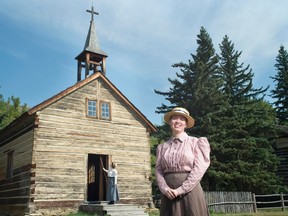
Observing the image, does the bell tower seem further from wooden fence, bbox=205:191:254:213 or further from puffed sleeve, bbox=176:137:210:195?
puffed sleeve, bbox=176:137:210:195

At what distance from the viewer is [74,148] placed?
16.1 m

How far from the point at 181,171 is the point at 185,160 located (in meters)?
0.14

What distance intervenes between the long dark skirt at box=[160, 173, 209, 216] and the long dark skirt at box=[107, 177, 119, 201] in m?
11.6

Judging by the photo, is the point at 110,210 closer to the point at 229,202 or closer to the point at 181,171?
the point at 229,202

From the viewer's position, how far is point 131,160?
58.4ft

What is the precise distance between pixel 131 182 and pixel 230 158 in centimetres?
936

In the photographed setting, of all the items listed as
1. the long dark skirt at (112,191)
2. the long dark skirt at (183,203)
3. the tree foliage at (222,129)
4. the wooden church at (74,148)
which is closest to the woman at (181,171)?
the long dark skirt at (183,203)

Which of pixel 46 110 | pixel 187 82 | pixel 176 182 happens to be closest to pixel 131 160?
pixel 46 110

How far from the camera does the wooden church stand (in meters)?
15.1

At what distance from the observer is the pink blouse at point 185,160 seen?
3.88 m

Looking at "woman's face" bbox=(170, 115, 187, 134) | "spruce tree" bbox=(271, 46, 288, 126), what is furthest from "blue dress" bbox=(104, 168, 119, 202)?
"spruce tree" bbox=(271, 46, 288, 126)

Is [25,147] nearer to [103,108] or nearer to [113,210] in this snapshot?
[103,108]

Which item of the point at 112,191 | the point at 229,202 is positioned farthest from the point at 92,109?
the point at 229,202

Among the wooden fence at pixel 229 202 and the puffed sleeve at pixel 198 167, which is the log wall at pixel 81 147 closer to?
the wooden fence at pixel 229 202
